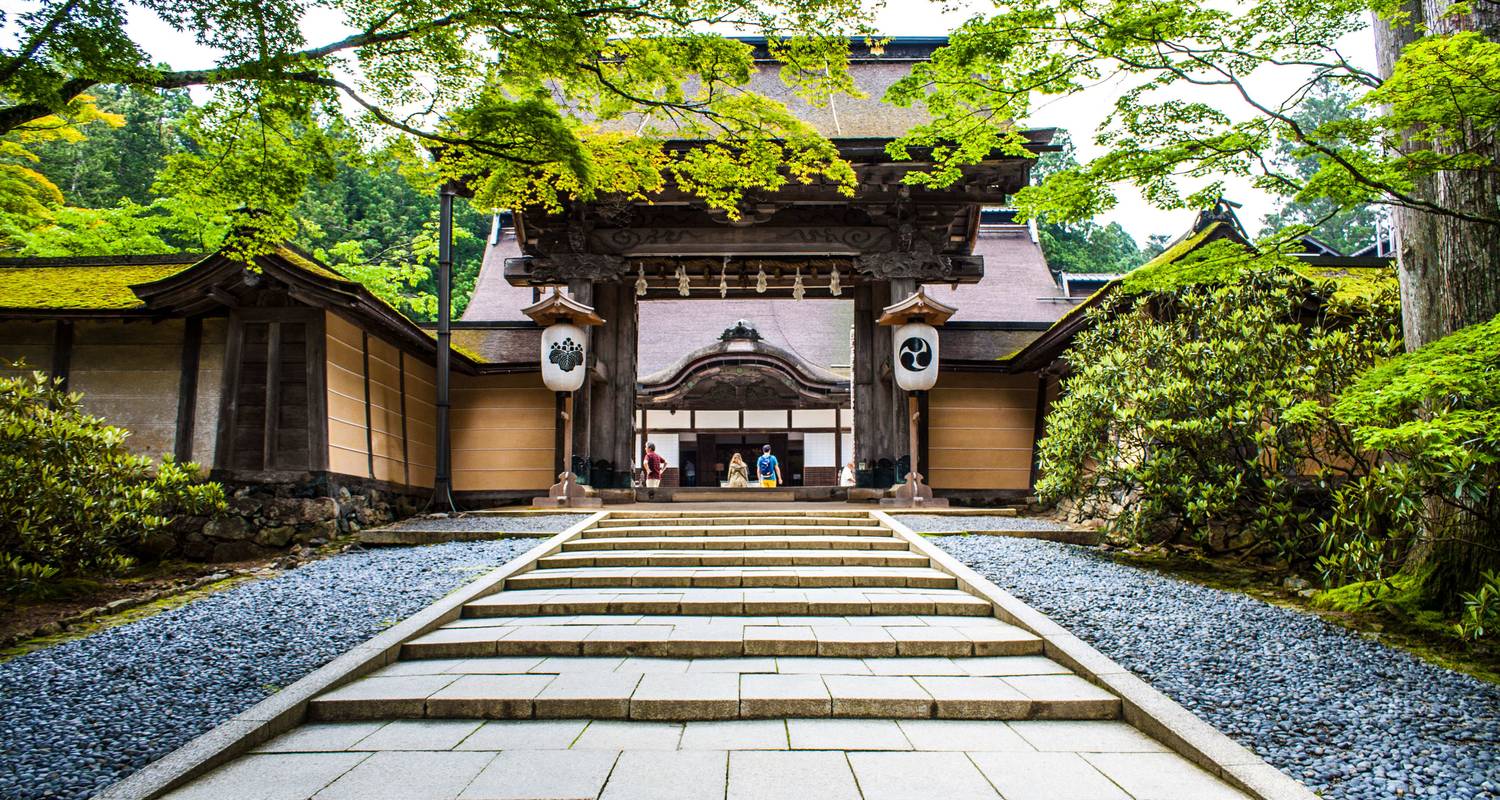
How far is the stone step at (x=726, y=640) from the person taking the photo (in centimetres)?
436

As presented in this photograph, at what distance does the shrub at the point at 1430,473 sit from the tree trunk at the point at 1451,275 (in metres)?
0.01

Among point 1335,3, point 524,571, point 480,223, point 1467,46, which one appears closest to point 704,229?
point 524,571

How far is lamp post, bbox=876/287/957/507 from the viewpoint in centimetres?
954

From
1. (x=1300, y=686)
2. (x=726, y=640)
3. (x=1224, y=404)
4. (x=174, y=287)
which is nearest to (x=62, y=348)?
(x=174, y=287)

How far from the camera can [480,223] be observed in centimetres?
3095

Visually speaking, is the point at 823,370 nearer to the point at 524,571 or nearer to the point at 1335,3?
the point at 524,571

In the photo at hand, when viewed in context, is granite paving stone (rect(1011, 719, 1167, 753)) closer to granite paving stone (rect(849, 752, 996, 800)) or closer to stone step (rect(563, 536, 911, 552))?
granite paving stone (rect(849, 752, 996, 800))

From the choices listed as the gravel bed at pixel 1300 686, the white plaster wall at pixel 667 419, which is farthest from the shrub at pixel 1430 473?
the white plaster wall at pixel 667 419

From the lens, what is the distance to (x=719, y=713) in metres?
3.51

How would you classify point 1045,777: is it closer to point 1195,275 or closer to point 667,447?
point 1195,275

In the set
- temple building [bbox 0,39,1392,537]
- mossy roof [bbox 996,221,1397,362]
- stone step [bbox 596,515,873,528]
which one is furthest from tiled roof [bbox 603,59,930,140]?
stone step [bbox 596,515,873,528]

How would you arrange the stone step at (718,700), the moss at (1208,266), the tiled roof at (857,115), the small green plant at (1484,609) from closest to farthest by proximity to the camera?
the stone step at (718,700), the small green plant at (1484,609), the moss at (1208,266), the tiled roof at (857,115)

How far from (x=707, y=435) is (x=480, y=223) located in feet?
58.1

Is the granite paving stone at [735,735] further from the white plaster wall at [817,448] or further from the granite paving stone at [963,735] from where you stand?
the white plaster wall at [817,448]
